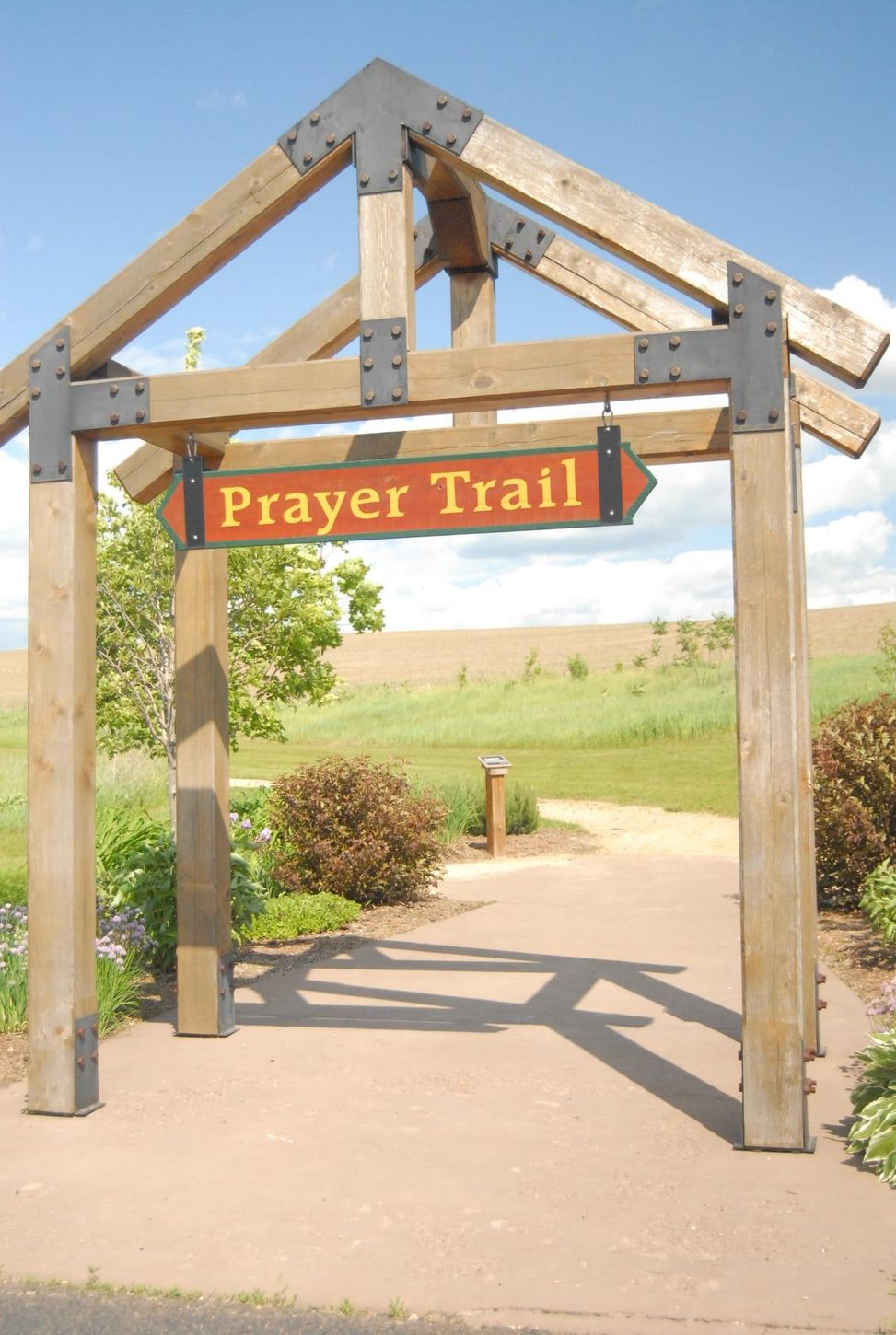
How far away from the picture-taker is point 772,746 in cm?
492

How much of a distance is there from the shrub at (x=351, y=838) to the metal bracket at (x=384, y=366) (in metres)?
6.15

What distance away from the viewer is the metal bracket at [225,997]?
6.70m

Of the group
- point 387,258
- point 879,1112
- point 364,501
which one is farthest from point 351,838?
point 879,1112

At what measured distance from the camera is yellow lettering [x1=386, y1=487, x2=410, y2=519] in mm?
5414

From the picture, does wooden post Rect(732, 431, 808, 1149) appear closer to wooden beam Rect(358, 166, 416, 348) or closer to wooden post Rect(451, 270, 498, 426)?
wooden beam Rect(358, 166, 416, 348)

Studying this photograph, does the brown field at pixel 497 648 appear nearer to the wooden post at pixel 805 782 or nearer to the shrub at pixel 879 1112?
the wooden post at pixel 805 782

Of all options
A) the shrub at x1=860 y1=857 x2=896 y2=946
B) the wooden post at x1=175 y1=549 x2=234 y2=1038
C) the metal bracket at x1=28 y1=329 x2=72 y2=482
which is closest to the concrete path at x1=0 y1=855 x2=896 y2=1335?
the wooden post at x1=175 y1=549 x2=234 y2=1038

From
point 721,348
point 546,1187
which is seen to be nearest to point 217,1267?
point 546,1187

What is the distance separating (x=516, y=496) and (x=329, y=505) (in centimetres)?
81

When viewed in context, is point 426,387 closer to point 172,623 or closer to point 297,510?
point 297,510

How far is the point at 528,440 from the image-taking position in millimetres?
6148

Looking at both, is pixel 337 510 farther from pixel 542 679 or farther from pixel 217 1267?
pixel 542 679

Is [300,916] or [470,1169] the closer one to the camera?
[470,1169]

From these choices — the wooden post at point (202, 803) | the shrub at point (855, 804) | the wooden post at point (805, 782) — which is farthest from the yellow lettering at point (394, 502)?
the shrub at point (855, 804)
